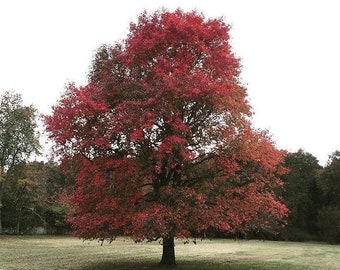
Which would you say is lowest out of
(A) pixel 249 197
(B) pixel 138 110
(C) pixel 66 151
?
(A) pixel 249 197

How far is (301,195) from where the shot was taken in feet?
255

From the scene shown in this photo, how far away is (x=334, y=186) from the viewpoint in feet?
241

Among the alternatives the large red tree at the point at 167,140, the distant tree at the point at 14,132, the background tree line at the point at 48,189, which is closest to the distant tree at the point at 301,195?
the background tree line at the point at 48,189

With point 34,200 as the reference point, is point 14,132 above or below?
above

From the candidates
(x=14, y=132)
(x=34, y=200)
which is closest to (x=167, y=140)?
(x=14, y=132)

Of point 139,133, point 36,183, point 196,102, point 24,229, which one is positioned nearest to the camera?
point 139,133

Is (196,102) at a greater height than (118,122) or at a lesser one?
greater

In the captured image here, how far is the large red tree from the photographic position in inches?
876

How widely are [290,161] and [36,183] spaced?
4675 cm

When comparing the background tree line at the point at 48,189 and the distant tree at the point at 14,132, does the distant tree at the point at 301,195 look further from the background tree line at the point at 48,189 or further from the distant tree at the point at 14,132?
the distant tree at the point at 14,132

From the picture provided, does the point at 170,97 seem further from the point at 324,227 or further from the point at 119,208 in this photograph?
the point at 324,227

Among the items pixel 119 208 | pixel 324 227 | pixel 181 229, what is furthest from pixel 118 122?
pixel 324 227

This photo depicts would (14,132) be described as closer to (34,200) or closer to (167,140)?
(34,200)

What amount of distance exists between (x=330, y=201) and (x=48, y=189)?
168ft
